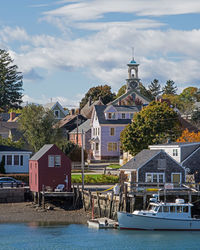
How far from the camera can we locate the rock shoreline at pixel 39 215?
63.0m

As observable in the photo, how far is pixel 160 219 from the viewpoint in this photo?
57.0 meters

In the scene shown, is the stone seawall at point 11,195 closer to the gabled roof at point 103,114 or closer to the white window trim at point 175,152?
the white window trim at point 175,152

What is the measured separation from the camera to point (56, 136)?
101625 mm

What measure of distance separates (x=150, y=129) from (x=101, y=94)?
244ft

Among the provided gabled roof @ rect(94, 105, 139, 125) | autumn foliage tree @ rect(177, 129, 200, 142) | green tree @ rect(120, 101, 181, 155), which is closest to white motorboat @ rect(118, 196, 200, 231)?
green tree @ rect(120, 101, 181, 155)

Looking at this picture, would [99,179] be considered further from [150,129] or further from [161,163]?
[150,129]

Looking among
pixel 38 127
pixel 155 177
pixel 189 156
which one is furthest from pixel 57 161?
pixel 38 127

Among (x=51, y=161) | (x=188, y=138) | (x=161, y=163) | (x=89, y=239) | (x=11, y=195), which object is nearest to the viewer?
(x=89, y=239)

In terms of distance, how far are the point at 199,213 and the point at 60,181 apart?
55.7ft

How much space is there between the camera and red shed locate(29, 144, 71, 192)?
7169 cm

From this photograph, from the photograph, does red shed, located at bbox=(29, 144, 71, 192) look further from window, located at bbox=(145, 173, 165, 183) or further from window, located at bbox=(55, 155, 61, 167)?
window, located at bbox=(145, 173, 165, 183)

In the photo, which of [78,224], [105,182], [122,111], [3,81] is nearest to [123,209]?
[78,224]

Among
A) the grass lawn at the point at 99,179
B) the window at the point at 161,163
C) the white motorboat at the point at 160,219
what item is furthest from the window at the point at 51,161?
the white motorboat at the point at 160,219

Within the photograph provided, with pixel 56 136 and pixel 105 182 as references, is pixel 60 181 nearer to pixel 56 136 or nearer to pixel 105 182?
pixel 105 182
